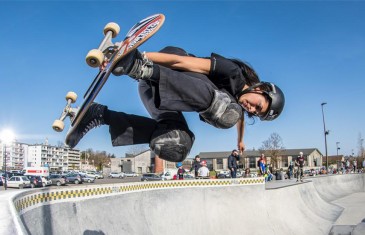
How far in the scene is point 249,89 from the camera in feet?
10.0

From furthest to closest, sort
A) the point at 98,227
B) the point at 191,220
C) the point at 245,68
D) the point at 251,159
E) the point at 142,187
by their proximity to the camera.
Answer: the point at 251,159 < the point at 191,220 < the point at 142,187 < the point at 98,227 < the point at 245,68

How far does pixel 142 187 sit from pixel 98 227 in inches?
91.4

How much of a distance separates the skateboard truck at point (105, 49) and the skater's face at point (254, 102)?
49.1 inches

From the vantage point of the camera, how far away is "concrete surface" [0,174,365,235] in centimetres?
467

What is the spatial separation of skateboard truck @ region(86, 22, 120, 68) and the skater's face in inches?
49.1

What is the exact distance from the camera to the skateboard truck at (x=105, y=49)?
84.1 inches

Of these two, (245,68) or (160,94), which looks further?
(245,68)

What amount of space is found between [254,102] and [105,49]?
1.44 meters

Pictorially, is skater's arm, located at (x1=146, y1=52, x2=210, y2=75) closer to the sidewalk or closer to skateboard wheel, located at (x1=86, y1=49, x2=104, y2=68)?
skateboard wheel, located at (x1=86, y1=49, x2=104, y2=68)

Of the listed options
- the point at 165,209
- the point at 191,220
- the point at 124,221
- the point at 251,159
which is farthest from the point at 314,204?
the point at 251,159

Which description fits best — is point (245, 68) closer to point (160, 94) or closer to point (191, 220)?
point (160, 94)

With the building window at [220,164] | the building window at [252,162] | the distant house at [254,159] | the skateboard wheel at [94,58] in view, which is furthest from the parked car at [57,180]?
the building window at [252,162]

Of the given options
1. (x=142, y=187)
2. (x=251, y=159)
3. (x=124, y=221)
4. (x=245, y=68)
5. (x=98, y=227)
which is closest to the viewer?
(x=245, y=68)

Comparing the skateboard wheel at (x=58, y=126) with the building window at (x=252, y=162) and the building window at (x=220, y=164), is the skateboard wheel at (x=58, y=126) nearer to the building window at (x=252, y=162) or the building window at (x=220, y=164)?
the building window at (x=220, y=164)
